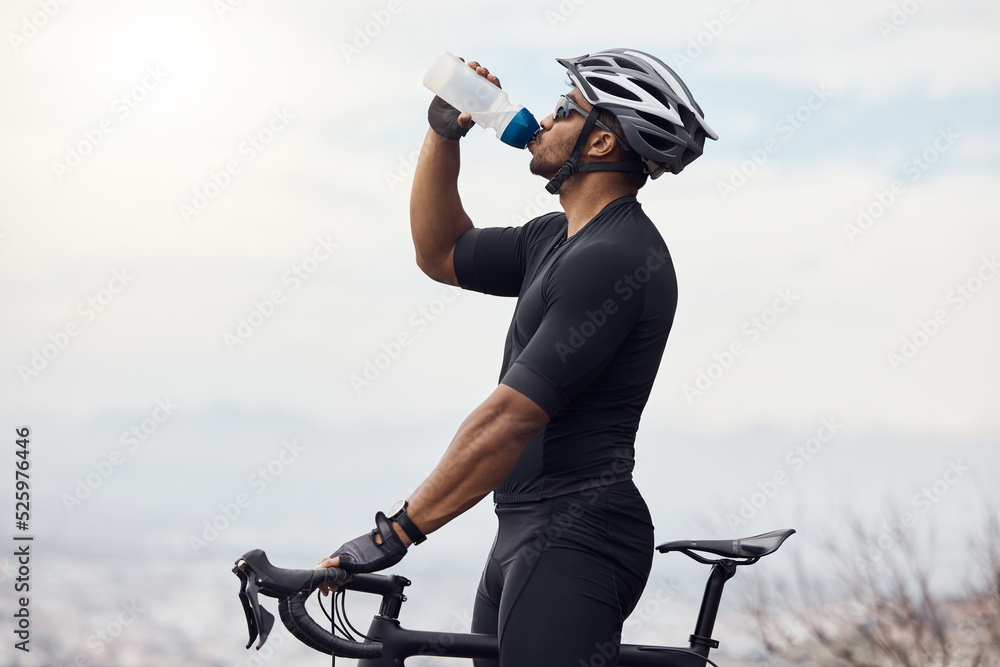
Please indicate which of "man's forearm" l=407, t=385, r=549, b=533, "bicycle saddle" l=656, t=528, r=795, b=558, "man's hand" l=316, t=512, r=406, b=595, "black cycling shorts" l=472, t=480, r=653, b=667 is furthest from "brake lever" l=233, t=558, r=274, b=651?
"bicycle saddle" l=656, t=528, r=795, b=558

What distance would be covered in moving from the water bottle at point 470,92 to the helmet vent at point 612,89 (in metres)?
0.23

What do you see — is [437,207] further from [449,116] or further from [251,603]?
[251,603]

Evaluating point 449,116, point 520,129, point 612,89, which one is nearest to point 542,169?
point 520,129

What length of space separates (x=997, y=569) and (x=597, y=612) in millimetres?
3611

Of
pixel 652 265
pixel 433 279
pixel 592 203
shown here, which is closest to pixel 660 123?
pixel 592 203

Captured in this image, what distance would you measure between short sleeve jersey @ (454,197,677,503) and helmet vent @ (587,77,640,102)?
251 millimetres

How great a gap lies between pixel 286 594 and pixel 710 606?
3.74ft

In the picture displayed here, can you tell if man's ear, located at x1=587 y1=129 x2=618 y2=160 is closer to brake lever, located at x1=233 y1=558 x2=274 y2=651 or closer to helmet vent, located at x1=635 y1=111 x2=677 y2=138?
helmet vent, located at x1=635 y1=111 x2=677 y2=138

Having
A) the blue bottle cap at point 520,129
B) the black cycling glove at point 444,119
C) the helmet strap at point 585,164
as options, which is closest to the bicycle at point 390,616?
the helmet strap at point 585,164

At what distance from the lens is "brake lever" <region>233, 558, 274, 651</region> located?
5.82ft

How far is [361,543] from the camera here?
188cm

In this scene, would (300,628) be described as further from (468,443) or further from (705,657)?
(705,657)

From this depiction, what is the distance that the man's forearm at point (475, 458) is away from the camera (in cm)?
190

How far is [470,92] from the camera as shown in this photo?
8.54 ft
